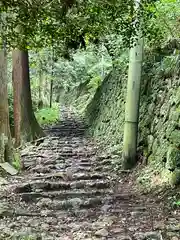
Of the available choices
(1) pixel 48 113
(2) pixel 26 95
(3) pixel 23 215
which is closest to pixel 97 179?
(3) pixel 23 215

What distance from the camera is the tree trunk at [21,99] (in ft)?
35.8

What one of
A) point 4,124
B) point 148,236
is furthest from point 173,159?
point 4,124

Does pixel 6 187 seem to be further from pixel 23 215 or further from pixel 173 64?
pixel 173 64

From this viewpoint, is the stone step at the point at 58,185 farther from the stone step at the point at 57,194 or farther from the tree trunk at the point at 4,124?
the tree trunk at the point at 4,124

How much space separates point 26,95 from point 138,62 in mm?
5561

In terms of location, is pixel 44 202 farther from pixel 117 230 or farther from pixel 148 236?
pixel 148 236

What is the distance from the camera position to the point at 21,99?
36.3 feet

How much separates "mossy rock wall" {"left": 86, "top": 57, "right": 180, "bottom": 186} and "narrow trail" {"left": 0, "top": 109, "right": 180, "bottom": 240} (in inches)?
25.0

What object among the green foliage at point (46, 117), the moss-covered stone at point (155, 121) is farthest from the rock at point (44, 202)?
the green foliage at point (46, 117)

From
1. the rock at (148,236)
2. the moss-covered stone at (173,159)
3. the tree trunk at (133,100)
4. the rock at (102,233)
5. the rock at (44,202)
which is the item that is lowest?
the rock at (44,202)

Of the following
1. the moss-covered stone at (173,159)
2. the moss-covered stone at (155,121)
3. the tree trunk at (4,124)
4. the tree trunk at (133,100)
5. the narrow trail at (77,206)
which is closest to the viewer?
the narrow trail at (77,206)

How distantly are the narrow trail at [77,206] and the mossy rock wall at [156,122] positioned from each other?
0.63 metres

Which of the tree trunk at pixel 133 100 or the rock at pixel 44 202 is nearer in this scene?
the rock at pixel 44 202

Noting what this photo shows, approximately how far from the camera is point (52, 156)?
28.5ft
